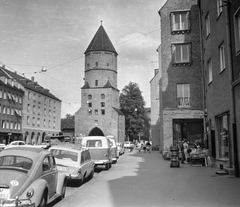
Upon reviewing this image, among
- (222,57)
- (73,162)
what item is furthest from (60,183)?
(222,57)

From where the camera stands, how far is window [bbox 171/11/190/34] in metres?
25.7

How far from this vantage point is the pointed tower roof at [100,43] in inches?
3189

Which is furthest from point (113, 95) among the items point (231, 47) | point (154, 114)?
point (231, 47)

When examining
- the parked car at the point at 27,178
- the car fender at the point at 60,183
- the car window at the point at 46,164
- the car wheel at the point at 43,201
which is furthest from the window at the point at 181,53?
the car wheel at the point at 43,201

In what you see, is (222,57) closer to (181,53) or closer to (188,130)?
(181,53)

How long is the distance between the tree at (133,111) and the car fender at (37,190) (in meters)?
70.5

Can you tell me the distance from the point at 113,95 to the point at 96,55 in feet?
36.9

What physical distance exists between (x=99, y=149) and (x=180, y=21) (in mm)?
13994

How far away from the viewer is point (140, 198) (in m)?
8.30

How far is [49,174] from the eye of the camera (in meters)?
7.63

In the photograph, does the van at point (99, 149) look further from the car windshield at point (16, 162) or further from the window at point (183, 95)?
the car windshield at point (16, 162)

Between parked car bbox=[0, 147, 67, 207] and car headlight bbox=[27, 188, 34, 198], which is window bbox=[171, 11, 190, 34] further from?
car headlight bbox=[27, 188, 34, 198]

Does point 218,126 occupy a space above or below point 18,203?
above

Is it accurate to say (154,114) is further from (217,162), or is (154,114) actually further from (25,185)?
(25,185)
